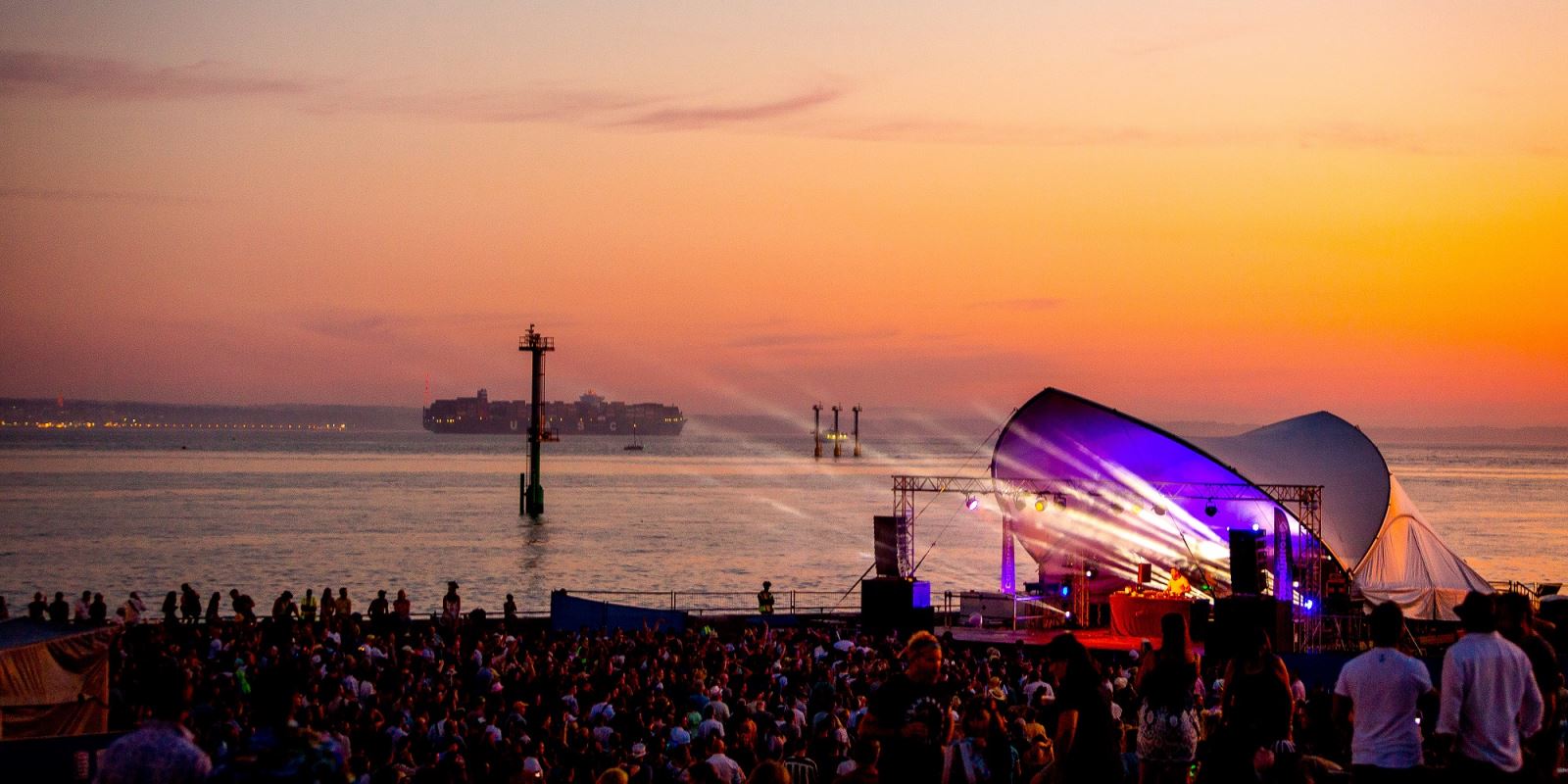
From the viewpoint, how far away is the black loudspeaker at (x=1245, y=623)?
2214 cm

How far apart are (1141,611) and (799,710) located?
1730cm

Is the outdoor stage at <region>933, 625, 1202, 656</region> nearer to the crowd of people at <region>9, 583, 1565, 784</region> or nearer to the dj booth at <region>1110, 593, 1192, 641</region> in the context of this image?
the dj booth at <region>1110, 593, 1192, 641</region>

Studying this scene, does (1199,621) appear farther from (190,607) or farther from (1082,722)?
(1082,722)

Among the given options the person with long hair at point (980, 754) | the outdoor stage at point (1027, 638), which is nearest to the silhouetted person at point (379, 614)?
the outdoor stage at point (1027, 638)

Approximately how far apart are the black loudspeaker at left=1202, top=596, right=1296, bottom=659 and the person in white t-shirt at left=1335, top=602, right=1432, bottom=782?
15.1 m

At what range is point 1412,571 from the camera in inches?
1190

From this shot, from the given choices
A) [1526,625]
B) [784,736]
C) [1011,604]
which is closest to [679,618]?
[1011,604]

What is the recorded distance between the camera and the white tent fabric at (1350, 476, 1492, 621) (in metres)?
29.2

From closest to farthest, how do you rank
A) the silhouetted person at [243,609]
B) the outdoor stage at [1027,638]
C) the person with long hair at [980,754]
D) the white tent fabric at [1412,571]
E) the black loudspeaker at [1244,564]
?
the person with long hair at [980,754] < the silhouetted person at [243,609] < the black loudspeaker at [1244,564] < the outdoor stage at [1027,638] < the white tent fabric at [1412,571]

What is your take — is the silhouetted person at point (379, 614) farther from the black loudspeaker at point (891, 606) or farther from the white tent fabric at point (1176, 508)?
the white tent fabric at point (1176, 508)

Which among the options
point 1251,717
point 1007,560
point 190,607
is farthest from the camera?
point 1007,560

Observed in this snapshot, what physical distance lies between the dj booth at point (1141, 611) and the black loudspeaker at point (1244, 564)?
107 inches

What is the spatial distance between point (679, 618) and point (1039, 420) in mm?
10726

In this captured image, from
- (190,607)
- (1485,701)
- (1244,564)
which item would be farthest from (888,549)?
(1485,701)
